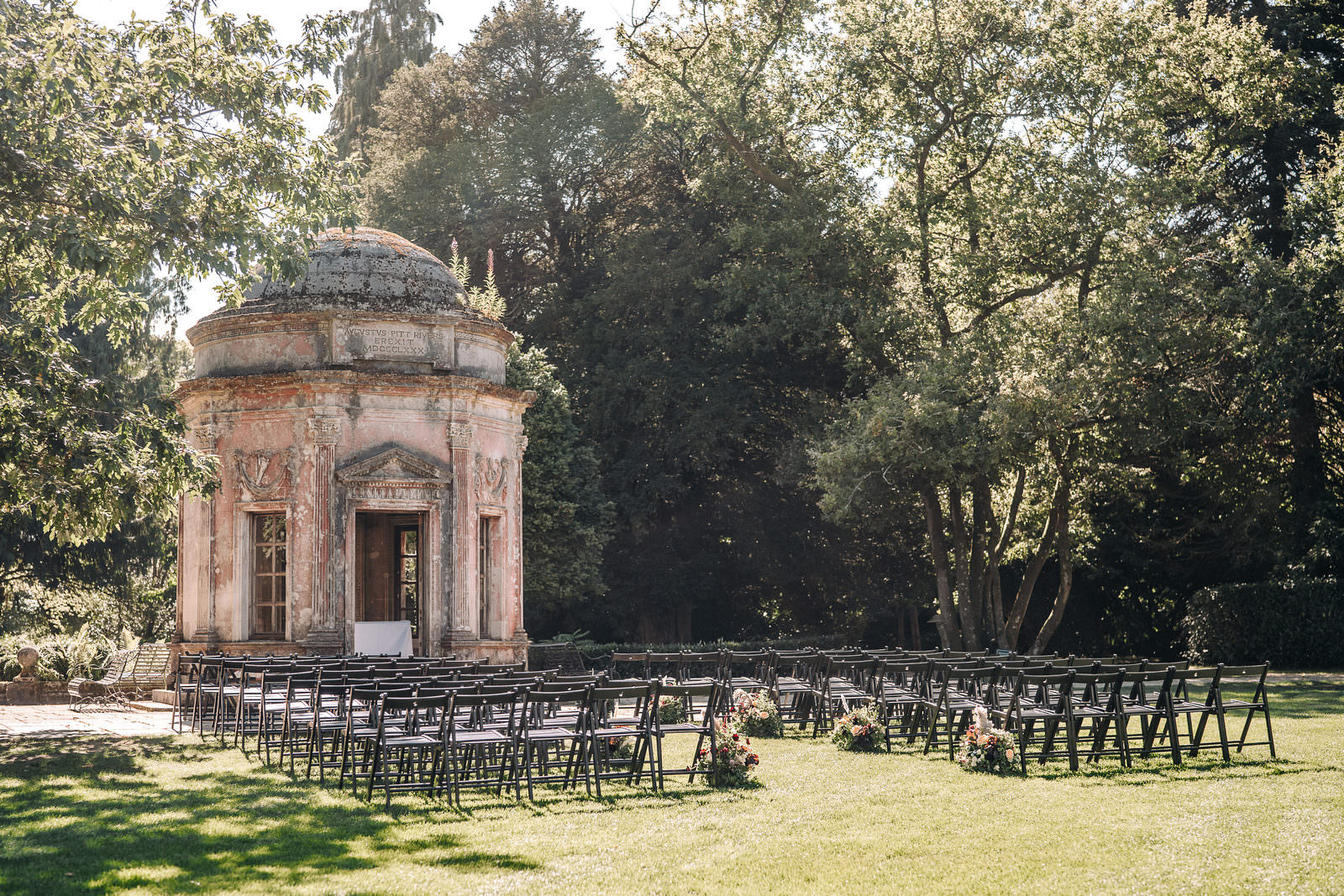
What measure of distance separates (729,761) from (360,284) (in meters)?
12.3

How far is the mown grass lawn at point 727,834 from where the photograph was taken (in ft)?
22.4

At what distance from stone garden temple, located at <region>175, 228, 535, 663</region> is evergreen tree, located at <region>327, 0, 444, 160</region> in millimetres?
25524

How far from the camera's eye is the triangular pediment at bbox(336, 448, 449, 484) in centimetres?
1911

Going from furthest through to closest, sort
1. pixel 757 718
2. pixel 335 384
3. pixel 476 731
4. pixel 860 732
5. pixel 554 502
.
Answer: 1. pixel 554 502
2. pixel 335 384
3. pixel 757 718
4. pixel 860 732
5. pixel 476 731

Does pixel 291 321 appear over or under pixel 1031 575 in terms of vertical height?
over

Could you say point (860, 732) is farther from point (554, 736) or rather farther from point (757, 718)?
point (554, 736)

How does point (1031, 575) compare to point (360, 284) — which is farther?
point (1031, 575)

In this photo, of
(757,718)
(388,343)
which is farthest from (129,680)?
(757,718)

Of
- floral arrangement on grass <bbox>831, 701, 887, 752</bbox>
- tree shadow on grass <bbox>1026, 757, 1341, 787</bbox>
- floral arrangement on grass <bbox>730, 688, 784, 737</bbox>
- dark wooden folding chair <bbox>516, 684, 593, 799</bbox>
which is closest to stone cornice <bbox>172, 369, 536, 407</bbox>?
floral arrangement on grass <bbox>730, 688, 784, 737</bbox>

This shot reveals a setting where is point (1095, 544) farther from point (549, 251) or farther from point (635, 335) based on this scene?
point (549, 251)

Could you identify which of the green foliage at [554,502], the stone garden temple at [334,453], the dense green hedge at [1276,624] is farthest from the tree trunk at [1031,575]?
the stone garden temple at [334,453]

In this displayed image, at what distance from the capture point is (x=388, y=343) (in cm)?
1975

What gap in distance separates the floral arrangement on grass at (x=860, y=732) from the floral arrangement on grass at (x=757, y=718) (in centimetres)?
135

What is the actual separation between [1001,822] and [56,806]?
7.14 meters
